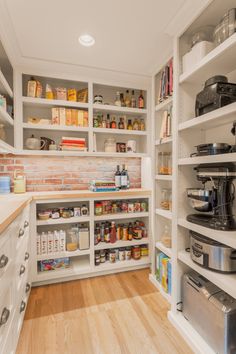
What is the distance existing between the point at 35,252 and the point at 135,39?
7.02 feet

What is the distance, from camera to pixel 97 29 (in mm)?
1484

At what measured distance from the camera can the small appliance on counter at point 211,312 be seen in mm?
1080

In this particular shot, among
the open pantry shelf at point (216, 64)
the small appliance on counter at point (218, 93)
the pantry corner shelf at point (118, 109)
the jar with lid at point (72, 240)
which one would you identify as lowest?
the jar with lid at point (72, 240)

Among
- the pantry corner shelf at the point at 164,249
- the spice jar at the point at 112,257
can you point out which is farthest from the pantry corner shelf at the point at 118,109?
the spice jar at the point at 112,257

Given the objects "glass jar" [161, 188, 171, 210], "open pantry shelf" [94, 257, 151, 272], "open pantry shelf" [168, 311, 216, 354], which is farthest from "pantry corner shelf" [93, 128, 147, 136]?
"open pantry shelf" [168, 311, 216, 354]

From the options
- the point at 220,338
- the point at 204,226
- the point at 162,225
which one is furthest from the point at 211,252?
the point at 162,225

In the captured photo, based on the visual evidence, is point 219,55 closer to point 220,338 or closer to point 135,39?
point 135,39

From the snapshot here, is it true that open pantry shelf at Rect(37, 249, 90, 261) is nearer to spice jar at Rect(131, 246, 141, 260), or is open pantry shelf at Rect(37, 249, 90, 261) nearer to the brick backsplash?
spice jar at Rect(131, 246, 141, 260)

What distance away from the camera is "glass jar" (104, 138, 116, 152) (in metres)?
2.33

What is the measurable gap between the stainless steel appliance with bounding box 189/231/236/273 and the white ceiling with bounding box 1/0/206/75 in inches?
60.1

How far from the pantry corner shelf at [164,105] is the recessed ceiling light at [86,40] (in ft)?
2.65

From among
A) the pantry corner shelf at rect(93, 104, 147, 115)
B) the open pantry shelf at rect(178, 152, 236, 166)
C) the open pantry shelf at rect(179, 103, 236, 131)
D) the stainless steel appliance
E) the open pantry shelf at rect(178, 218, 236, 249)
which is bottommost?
the stainless steel appliance

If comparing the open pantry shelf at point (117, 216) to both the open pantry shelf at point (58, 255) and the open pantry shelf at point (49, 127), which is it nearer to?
the open pantry shelf at point (58, 255)

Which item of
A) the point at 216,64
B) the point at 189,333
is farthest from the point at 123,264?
the point at 216,64
